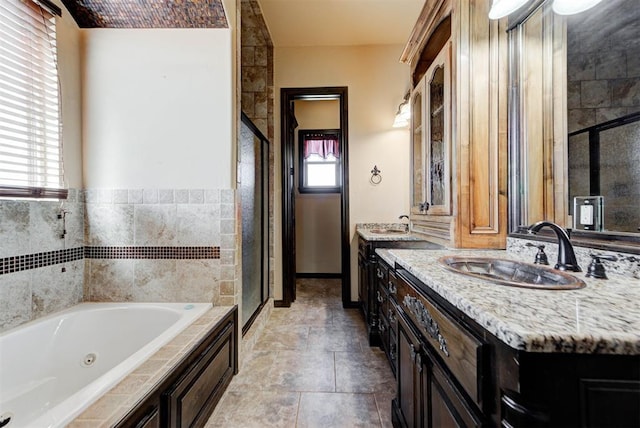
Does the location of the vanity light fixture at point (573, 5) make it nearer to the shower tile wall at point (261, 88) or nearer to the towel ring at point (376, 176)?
the towel ring at point (376, 176)

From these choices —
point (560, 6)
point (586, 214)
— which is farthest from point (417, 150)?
point (586, 214)

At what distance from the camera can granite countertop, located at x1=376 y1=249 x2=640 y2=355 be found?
1.51 feet

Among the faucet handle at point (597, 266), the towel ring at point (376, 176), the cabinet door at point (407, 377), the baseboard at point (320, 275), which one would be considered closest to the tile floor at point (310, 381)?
the cabinet door at point (407, 377)

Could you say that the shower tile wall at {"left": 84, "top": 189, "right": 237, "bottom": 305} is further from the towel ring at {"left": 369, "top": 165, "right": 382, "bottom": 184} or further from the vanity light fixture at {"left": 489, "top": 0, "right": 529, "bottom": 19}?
the towel ring at {"left": 369, "top": 165, "right": 382, "bottom": 184}

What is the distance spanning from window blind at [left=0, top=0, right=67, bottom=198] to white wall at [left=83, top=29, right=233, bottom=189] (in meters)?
0.19

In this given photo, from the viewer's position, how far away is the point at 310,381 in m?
1.72

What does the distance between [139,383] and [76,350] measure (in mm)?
898

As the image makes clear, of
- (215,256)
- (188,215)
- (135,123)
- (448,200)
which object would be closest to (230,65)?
(135,123)

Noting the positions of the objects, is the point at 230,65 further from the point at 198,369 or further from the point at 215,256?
the point at 198,369

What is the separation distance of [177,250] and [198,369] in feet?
2.60

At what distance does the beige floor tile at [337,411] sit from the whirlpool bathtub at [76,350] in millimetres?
797

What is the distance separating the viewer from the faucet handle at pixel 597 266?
851mm

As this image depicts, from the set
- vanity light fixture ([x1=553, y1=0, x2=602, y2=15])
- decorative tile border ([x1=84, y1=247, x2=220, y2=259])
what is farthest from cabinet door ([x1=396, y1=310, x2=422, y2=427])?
vanity light fixture ([x1=553, y1=0, x2=602, y2=15])

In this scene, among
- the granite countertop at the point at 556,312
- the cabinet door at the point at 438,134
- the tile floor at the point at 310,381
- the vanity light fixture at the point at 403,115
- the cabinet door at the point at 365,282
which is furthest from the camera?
the vanity light fixture at the point at 403,115
